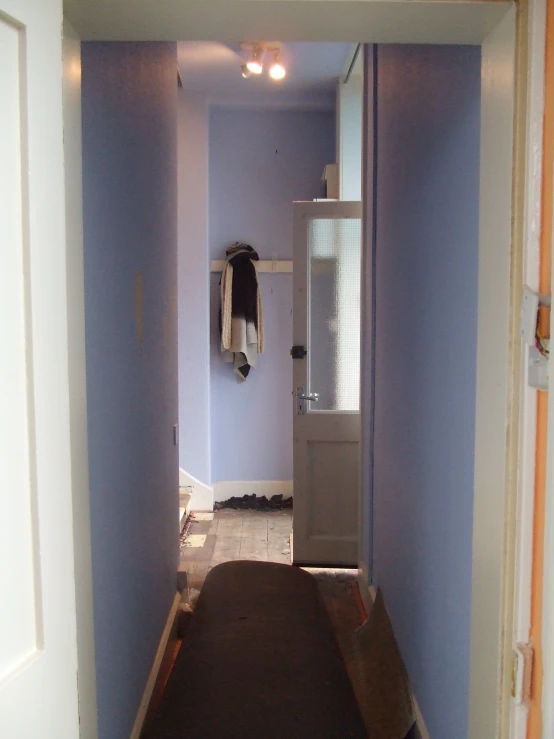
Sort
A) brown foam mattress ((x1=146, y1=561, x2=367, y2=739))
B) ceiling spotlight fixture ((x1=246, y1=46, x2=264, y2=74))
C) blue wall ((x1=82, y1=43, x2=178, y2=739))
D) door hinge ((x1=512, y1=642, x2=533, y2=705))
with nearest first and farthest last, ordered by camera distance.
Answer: door hinge ((x1=512, y1=642, x2=533, y2=705)), blue wall ((x1=82, y1=43, x2=178, y2=739)), brown foam mattress ((x1=146, y1=561, x2=367, y2=739)), ceiling spotlight fixture ((x1=246, y1=46, x2=264, y2=74))

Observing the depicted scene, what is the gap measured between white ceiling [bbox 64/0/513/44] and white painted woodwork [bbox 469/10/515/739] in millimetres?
81

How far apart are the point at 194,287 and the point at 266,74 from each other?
155 centimetres

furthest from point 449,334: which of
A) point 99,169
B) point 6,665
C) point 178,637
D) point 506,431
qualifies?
point 178,637

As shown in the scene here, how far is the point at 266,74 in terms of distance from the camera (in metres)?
4.29

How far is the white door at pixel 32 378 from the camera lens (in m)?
0.88

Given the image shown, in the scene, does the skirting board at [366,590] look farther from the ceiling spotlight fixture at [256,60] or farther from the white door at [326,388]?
the ceiling spotlight fixture at [256,60]

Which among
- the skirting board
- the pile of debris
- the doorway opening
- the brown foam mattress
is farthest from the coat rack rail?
the brown foam mattress

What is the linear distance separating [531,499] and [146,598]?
1581 millimetres

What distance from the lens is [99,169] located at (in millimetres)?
1594

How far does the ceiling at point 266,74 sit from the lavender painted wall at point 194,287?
0.83ft

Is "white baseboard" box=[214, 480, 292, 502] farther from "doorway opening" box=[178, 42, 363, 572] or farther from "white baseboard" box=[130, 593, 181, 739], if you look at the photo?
"white baseboard" box=[130, 593, 181, 739]

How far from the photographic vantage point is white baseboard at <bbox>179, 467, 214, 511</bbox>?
4867 millimetres

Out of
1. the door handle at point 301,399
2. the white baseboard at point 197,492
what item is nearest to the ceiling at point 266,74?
the door handle at point 301,399

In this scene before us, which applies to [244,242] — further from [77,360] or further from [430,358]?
[77,360]
